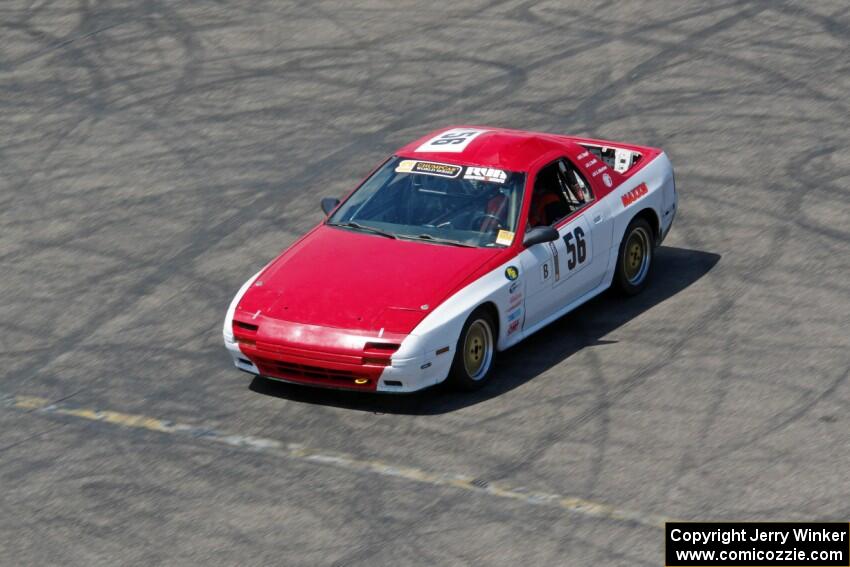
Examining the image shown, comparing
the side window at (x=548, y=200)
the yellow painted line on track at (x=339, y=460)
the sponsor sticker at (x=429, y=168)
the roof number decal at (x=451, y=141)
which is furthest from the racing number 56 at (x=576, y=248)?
the yellow painted line on track at (x=339, y=460)

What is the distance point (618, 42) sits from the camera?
17.0 m

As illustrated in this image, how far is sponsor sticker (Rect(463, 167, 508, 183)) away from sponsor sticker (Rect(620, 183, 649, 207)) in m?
1.17

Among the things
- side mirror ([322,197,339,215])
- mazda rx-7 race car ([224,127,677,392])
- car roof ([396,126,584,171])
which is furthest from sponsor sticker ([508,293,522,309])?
side mirror ([322,197,339,215])

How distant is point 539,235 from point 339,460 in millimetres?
2343

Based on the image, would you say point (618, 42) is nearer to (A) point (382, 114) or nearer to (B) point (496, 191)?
(A) point (382, 114)

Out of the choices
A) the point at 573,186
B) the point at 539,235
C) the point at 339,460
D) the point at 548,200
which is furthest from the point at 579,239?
the point at 339,460

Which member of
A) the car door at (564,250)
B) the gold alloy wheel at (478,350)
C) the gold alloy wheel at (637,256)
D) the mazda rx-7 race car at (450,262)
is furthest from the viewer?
the gold alloy wheel at (637,256)

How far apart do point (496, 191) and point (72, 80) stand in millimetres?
8378

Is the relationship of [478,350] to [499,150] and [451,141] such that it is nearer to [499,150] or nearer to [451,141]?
[499,150]

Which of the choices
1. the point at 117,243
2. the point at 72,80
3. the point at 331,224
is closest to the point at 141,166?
the point at 117,243

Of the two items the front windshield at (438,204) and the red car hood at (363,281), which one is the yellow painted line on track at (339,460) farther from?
the front windshield at (438,204)

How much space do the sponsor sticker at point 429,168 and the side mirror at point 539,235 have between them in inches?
32.6

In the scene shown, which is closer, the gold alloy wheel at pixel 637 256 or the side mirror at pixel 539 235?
the side mirror at pixel 539 235

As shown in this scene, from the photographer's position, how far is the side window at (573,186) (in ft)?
35.8
